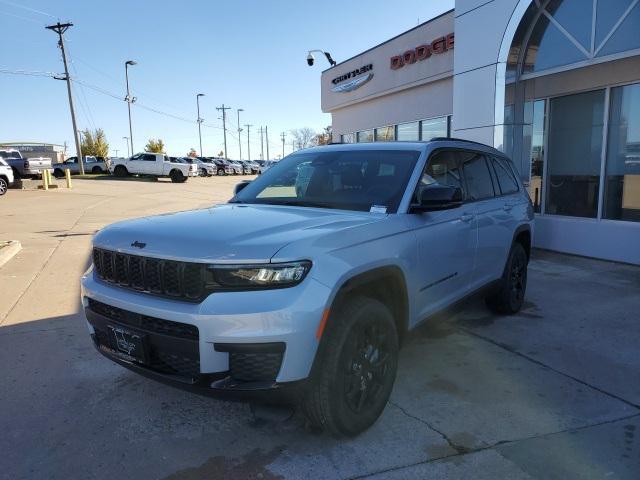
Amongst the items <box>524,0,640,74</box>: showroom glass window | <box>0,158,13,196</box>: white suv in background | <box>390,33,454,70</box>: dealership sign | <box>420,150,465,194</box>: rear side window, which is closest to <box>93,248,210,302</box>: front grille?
<box>420,150,465,194</box>: rear side window

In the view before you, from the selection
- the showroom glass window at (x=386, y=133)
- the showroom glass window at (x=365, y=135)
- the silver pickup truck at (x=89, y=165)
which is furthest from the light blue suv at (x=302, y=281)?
the silver pickup truck at (x=89, y=165)

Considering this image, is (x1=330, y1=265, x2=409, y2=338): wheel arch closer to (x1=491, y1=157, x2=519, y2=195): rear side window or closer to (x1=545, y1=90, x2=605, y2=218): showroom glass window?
(x1=491, y1=157, x2=519, y2=195): rear side window

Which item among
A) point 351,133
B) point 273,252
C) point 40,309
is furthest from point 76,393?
point 351,133

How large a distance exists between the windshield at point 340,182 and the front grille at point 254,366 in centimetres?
139

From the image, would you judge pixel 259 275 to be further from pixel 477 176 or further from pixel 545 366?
pixel 477 176

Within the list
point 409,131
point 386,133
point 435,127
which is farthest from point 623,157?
point 386,133

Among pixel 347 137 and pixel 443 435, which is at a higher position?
pixel 347 137

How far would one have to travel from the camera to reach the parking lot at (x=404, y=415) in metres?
2.84

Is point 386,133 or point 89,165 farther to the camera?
point 89,165

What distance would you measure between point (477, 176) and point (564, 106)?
635 centimetres

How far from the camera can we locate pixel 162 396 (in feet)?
12.0

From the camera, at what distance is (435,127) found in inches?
590

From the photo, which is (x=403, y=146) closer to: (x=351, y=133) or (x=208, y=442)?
(x=208, y=442)

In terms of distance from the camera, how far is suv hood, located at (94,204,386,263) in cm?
261
